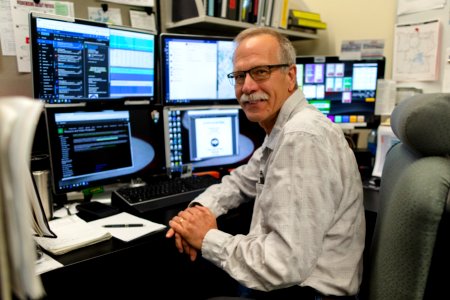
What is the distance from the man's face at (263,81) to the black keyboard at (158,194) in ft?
1.42

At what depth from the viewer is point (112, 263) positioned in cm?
98

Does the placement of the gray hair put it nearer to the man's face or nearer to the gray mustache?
the man's face

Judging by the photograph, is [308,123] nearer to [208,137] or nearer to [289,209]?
[289,209]

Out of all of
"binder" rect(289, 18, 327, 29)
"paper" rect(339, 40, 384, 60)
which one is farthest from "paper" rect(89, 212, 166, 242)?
"binder" rect(289, 18, 327, 29)

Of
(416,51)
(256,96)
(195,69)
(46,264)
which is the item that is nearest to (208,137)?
(195,69)

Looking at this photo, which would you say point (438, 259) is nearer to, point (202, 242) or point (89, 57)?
point (202, 242)

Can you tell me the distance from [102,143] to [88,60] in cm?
33

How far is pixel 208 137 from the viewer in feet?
5.79

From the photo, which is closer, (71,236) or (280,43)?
(71,236)

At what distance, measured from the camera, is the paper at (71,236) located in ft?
3.20

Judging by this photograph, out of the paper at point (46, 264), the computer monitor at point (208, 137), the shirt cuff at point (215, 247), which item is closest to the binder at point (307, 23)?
the computer monitor at point (208, 137)

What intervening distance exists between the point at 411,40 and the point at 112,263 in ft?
6.64

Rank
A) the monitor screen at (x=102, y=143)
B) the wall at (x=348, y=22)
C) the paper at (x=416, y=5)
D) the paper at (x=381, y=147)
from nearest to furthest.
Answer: the monitor screen at (x=102, y=143), the paper at (x=381, y=147), the paper at (x=416, y=5), the wall at (x=348, y=22)

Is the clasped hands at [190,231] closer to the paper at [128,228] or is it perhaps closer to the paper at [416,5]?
the paper at [128,228]
